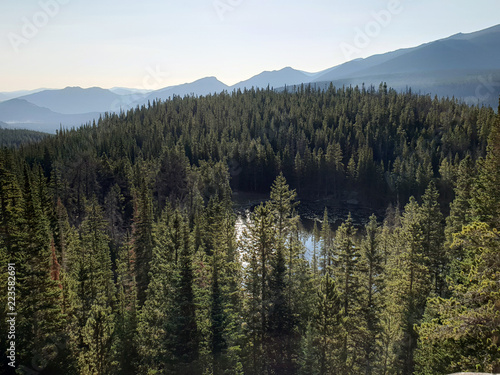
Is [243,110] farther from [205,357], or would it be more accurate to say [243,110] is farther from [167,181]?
[205,357]

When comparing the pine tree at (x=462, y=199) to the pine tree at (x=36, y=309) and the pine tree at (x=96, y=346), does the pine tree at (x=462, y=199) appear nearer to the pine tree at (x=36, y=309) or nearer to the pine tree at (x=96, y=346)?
the pine tree at (x=96, y=346)

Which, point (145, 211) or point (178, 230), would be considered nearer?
point (178, 230)

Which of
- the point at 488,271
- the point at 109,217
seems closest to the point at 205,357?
the point at 488,271

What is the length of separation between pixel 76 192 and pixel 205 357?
63.5 m

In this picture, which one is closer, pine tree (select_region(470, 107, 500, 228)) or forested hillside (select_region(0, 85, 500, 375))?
forested hillside (select_region(0, 85, 500, 375))

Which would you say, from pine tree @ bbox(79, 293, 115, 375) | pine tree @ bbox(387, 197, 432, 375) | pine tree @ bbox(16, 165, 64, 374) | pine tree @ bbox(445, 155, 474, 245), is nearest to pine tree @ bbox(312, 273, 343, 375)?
pine tree @ bbox(387, 197, 432, 375)

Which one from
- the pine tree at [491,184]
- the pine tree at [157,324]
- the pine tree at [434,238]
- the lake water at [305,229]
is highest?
the pine tree at [491,184]

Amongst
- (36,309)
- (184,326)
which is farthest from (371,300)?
(36,309)

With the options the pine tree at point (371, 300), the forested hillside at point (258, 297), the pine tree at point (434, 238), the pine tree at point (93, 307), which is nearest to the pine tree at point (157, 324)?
the forested hillside at point (258, 297)

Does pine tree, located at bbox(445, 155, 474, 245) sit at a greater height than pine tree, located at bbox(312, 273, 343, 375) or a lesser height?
greater

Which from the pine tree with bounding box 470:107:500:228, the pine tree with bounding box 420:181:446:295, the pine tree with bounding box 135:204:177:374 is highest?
the pine tree with bounding box 470:107:500:228

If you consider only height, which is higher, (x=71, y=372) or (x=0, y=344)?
(x=0, y=344)

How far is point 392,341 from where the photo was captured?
92.4 ft

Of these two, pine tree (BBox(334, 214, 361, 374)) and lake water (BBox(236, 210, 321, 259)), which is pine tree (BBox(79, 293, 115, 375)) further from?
lake water (BBox(236, 210, 321, 259))
